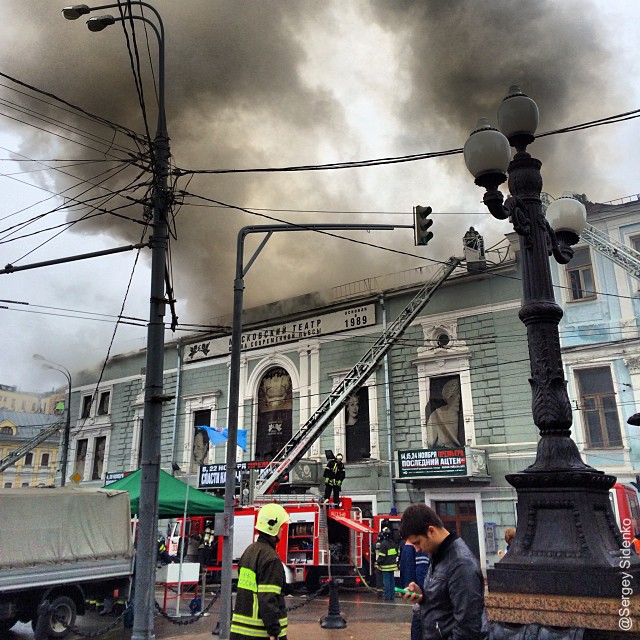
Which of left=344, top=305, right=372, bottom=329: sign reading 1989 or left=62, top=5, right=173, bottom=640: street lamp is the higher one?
left=344, top=305, right=372, bottom=329: sign reading 1989

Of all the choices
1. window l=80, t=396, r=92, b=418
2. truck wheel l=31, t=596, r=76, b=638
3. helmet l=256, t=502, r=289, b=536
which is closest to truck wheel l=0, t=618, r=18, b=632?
truck wheel l=31, t=596, r=76, b=638

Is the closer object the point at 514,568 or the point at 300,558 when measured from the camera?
the point at 514,568

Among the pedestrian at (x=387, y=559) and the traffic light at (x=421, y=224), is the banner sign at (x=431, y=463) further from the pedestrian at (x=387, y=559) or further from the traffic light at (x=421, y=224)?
the traffic light at (x=421, y=224)

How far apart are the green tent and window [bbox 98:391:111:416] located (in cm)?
1990

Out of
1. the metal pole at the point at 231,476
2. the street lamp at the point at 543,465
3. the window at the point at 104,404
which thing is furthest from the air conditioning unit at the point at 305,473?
the street lamp at the point at 543,465

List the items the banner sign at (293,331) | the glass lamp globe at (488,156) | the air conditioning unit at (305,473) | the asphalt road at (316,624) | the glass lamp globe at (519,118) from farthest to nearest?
the banner sign at (293,331)
the air conditioning unit at (305,473)
the asphalt road at (316,624)
the glass lamp globe at (519,118)
the glass lamp globe at (488,156)

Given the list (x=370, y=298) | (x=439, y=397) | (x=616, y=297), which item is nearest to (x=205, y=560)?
(x=439, y=397)

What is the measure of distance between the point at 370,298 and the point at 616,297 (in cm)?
886

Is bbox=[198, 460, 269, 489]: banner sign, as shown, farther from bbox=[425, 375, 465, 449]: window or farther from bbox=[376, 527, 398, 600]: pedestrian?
bbox=[376, 527, 398, 600]: pedestrian

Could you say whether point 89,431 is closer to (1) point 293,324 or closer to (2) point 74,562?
(1) point 293,324

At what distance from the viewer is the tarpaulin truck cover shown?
10643 mm

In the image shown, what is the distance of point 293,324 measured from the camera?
Answer: 86.1 feet

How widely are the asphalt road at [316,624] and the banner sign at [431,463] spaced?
17.9 ft

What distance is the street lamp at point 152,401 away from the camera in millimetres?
7652
